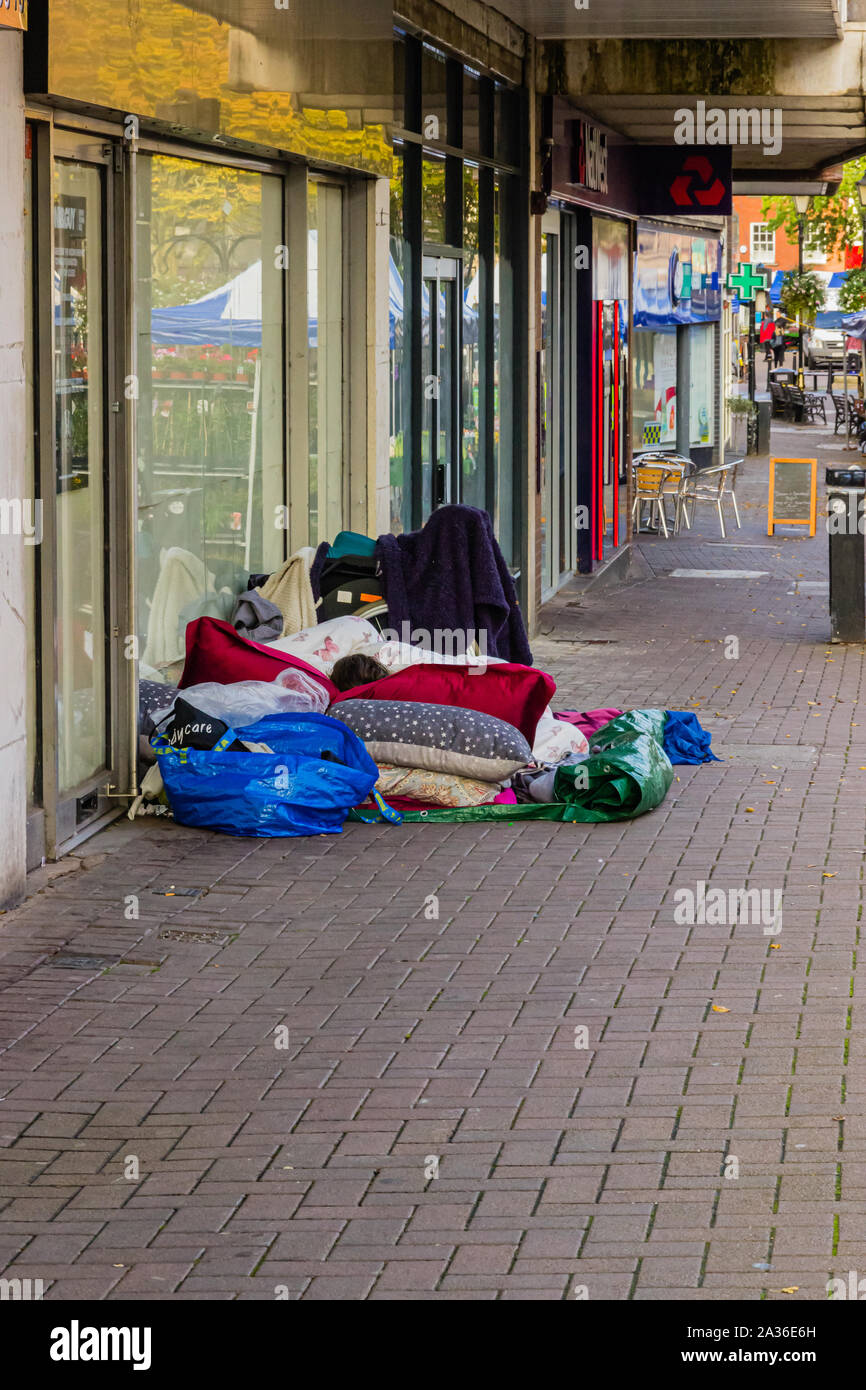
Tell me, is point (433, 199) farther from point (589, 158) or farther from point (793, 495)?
point (793, 495)

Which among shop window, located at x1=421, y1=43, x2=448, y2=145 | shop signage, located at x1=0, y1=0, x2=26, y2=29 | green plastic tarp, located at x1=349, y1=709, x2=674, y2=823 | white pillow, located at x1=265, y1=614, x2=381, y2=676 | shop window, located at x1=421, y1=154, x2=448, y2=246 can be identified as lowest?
green plastic tarp, located at x1=349, y1=709, x2=674, y2=823

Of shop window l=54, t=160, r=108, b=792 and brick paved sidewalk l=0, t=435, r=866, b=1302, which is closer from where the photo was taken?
brick paved sidewalk l=0, t=435, r=866, b=1302

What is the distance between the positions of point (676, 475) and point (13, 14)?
15900 mm

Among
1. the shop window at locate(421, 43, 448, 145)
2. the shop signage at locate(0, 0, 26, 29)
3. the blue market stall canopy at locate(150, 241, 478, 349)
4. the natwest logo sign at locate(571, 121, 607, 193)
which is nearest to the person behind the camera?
the shop signage at locate(0, 0, 26, 29)

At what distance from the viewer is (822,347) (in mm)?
71688

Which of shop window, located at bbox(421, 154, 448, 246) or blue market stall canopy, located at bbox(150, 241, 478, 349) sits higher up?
shop window, located at bbox(421, 154, 448, 246)

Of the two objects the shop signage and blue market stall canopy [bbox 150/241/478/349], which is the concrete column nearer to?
the shop signage

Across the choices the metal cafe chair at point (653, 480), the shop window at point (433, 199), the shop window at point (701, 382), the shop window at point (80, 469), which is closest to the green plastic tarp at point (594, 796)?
the shop window at point (80, 469)

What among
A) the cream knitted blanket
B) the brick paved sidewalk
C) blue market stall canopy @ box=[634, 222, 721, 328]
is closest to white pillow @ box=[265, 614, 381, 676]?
the cream knitted blanket

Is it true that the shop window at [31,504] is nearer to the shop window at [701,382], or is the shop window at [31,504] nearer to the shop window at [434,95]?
the shop window at [434,95]

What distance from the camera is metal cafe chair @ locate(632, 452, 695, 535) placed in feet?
71.4

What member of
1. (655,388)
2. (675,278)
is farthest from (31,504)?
(655,388)

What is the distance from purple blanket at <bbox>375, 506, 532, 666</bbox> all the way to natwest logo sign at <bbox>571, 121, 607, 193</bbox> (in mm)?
6373

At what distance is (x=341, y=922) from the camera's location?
693 cm
